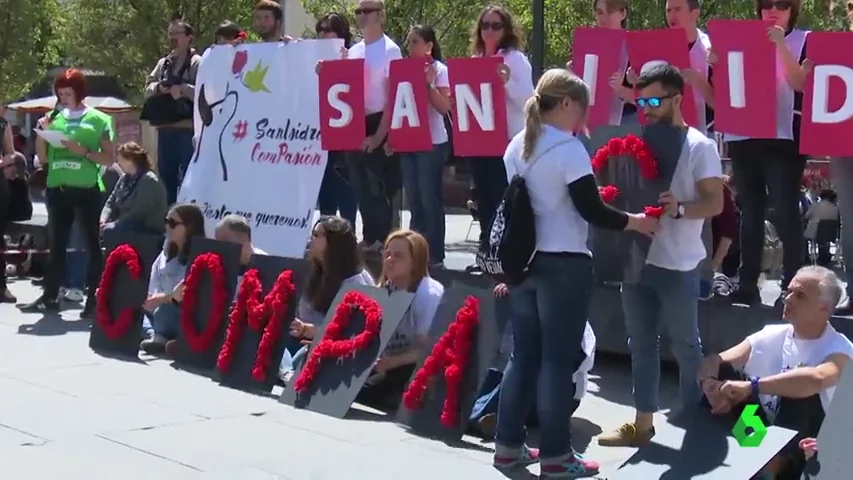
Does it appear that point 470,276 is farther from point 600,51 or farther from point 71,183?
point 71,183

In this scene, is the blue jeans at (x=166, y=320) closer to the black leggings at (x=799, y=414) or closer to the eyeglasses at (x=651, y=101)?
the eyeglasses at (x=651, y=101)

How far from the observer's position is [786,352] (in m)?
5.33

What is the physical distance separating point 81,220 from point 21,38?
21.4 m

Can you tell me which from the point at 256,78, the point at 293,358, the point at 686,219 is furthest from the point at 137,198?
the point at 686,219

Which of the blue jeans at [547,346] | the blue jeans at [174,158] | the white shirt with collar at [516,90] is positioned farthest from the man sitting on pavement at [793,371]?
the blue jeans at [174,158]

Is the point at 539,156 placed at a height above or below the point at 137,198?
above

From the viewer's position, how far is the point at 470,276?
8.77 meters

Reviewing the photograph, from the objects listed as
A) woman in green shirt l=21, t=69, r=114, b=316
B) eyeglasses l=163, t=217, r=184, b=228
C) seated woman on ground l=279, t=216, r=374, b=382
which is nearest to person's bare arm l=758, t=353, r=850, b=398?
seated woman on ground l=279, t=216, r=374, b=382

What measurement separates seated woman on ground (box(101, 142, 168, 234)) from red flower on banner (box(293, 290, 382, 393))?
9.95ft

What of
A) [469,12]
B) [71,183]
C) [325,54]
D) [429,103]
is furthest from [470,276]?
[469,12]

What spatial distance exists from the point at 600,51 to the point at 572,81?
2286mm

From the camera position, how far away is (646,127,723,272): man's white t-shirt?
237 inches

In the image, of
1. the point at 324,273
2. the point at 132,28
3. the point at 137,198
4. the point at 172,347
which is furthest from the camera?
the point at 132,28

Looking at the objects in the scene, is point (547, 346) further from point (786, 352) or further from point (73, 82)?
point (73, 82)
